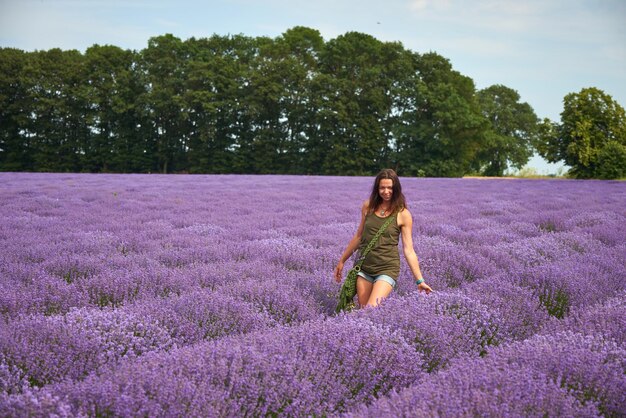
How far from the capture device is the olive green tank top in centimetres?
415

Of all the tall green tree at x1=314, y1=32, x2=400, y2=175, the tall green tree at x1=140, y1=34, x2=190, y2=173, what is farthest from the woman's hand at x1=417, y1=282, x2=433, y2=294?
the tall green tree at x1=140, y1=34, x2=190, y2=173

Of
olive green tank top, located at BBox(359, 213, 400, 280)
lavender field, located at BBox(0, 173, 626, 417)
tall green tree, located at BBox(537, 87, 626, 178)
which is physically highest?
tall green tree, located at BBox(537, 87, 626, 178)

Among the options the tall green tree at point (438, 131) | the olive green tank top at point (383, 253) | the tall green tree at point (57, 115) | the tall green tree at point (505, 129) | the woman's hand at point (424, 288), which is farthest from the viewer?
the tall green tree at point (505, 129)

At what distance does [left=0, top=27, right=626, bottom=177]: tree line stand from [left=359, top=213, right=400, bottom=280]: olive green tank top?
1563 inches

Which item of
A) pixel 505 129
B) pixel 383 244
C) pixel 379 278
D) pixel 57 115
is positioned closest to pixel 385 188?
pixel 383 244

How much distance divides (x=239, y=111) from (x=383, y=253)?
4612cm

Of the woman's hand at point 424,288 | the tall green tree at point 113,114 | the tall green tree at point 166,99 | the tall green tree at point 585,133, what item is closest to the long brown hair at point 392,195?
the woman's hand at point 424,288

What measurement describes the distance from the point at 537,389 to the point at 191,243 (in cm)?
486

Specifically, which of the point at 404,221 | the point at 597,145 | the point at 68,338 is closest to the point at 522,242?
the point at 404,221

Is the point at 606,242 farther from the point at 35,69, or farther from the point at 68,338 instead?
the point at 35,69

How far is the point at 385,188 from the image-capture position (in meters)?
4.22

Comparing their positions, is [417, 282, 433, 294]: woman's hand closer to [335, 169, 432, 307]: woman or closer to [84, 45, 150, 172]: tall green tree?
[335, 169, 432, 307]: woman

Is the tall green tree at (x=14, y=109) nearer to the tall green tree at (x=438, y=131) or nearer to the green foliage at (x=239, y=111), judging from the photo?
the green foliage at (x=239, y=111)

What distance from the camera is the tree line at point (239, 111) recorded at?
148 feet
